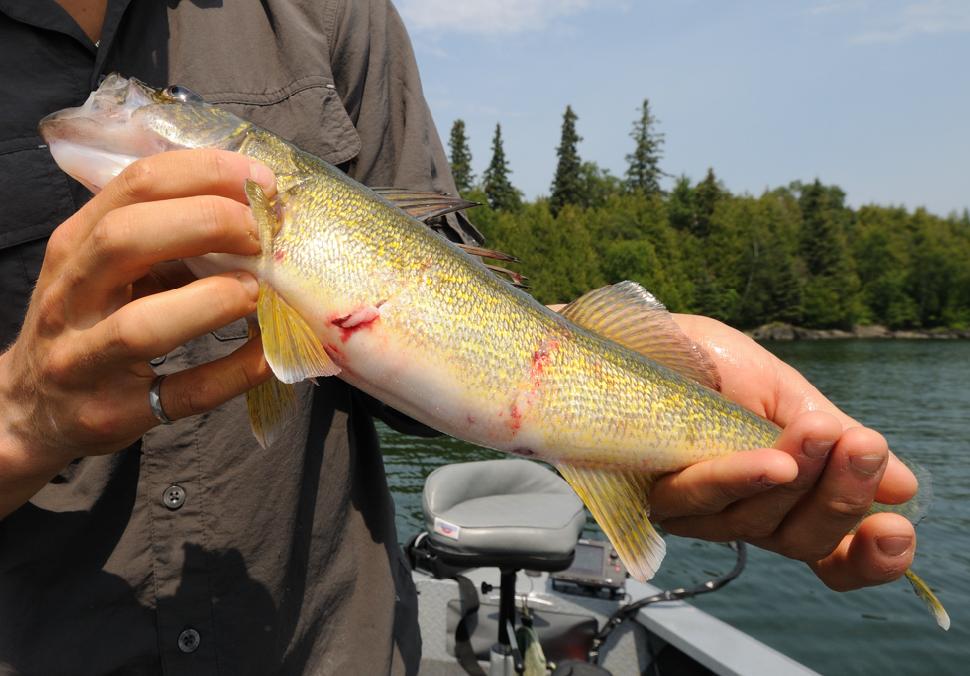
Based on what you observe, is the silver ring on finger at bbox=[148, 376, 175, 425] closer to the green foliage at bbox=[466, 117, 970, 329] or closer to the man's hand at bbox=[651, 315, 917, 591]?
the man's hand at bbox=[651, 315, 917, 591]

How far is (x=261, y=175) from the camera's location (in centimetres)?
171


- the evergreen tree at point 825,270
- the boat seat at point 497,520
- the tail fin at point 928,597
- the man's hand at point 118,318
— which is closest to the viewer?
the man's hand at point 118,318

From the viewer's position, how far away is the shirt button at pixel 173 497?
1.92 meters

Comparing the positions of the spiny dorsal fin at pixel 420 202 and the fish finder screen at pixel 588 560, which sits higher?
the spiny dorsal fin at pixel 420 202

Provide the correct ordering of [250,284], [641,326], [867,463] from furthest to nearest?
[641,326] → [867,463] → [250,284]

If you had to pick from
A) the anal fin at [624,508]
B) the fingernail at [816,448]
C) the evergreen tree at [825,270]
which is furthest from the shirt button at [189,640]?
the evergreen tree at [825,270]

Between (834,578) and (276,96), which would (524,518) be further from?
(276,96)

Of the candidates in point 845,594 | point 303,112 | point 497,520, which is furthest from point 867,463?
point 845,594

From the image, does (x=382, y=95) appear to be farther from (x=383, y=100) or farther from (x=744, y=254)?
(x=744, y=254)

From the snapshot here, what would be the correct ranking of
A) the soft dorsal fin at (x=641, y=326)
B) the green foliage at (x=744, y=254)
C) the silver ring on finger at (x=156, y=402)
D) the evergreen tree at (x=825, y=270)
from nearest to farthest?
1. the silver ring on finger at (x=156, y=402)
2. the soft dorsal fin at (x=641, y=326)
3. the green foliage at (x=744, y=254)
4. the evergreen tree at (x=825, y=270)

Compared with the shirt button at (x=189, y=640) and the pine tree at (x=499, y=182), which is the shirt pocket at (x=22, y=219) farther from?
the pine tree at (x=499, y=182)

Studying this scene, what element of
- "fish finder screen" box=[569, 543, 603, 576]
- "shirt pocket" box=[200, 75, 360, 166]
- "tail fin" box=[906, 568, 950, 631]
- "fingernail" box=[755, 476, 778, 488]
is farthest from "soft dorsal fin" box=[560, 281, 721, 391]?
"fish finder screen" box=[569, 543, 603, 576]

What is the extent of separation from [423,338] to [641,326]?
2.90 feet

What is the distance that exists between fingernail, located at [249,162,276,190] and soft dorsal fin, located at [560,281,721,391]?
1.11m
